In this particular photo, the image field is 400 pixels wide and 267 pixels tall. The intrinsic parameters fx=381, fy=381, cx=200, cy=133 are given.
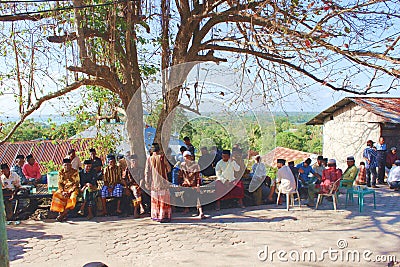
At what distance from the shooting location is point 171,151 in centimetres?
850

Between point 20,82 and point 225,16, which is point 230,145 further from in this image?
point 20,82

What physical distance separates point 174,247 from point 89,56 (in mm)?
3835

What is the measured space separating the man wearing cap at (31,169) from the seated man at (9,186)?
1005mm

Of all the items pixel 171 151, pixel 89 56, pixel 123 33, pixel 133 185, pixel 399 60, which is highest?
pixel 123 33

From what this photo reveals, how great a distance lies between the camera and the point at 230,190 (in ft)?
25.4

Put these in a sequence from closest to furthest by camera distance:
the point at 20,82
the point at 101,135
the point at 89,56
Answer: the point at 89,56 < the point at 20,82 < the point at 101,135

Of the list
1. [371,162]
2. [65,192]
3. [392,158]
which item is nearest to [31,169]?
[65,192]

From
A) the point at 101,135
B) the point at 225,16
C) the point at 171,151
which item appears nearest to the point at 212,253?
the point at 171,151

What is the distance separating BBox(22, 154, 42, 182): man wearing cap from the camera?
865 centimetres

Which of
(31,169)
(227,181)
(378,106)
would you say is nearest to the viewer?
(227,181)

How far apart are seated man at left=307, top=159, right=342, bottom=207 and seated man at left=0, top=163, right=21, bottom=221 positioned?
582 centimetres

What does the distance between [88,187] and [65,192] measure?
16.7 inches

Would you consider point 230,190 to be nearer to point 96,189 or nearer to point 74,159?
point 96,189

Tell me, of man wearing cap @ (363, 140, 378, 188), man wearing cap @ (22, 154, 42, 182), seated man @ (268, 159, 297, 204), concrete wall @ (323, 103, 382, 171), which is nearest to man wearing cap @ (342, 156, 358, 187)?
seated man @ (268, 159, 297, 204)
